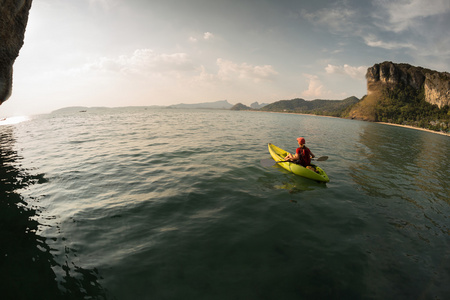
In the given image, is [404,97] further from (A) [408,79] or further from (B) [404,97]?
(A) [408,79]

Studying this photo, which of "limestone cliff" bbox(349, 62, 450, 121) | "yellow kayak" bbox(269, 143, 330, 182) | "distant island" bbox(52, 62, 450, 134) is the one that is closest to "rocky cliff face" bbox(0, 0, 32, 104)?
"yellow kayak" bbox(269, 143, 330, 182)

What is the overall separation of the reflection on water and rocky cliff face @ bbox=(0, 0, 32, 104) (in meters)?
10.6

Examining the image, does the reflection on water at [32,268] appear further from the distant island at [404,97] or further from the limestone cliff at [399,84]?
the limestone cliff at [399,84]

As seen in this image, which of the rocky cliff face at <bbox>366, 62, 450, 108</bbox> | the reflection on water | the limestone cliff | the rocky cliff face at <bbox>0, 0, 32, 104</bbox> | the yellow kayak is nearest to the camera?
the reflection on water

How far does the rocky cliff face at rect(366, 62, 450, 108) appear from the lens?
12100cm

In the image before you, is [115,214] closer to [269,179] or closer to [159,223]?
[159,223]

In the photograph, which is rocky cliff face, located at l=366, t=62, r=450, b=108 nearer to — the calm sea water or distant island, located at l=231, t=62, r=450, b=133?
distant island, located at l=231, t=62, r=450, b=133

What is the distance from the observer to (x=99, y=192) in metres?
8.72

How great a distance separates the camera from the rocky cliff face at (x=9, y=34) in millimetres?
10797

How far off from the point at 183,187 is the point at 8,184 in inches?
349

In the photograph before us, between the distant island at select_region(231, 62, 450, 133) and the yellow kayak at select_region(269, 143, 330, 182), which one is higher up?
the distant island at select_region(231, 62, 450, 133)

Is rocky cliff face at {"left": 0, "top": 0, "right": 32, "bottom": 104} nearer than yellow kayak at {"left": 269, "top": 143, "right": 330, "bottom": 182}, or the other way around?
yellow kayak at {"left": 269, "top": 143, "right": 330, "bottom": 182}

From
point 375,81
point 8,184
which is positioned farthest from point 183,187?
point 375,81

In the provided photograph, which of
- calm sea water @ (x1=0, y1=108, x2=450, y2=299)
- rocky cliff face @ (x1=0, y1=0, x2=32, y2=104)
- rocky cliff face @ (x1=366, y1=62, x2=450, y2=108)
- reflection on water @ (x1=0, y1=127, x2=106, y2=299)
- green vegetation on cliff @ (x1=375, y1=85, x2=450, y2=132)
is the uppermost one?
rocky cliff face @ (x1=366, y1=62, x2=450, y2=108)
